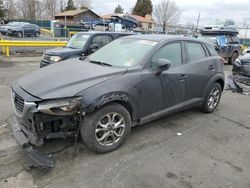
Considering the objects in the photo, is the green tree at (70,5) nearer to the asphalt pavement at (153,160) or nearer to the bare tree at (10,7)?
the bare tree at (10,7)

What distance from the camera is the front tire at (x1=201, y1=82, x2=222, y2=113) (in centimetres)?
498

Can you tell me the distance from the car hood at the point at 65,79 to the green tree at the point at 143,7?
6829cm

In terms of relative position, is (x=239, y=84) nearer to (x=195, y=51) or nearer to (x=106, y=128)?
(x=195, y=51)

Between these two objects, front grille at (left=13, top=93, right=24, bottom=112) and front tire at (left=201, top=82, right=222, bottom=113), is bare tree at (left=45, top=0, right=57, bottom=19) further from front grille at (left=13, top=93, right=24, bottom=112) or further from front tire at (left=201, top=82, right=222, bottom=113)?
front grille at (left=13, top=93, right=24, bottom=112)

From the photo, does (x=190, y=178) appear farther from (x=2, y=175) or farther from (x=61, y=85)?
(x=2, y=175)

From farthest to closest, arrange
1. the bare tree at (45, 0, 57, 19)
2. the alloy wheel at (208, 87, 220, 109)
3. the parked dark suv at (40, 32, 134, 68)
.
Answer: the bare tree at (45, 0, 57, 19)
the parked dark suv at (40, 32, 134, 68)
the alloy wheel at (208, 87, 220, 109)

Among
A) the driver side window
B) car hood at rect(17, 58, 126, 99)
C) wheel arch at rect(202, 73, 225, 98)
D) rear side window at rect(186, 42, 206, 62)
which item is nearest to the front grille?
car hood at rect(17, 58, 126, 99)

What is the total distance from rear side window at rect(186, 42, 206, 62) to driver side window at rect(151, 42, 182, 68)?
30cm

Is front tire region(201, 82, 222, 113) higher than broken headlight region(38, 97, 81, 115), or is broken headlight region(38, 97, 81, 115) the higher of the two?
broken headlight region(38, 97, 81, 115)

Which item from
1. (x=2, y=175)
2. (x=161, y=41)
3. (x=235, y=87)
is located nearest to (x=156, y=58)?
(x=161, y=41)

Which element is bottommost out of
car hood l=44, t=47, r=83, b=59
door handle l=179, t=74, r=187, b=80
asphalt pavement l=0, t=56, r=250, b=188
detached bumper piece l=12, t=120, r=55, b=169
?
asphalt pavement l=0, t=56, r=250, b=188

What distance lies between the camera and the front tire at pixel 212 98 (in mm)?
4985

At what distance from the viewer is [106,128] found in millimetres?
3312

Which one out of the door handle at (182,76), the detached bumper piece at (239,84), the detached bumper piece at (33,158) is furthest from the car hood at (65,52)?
the detached bumper piece at (239,84)
